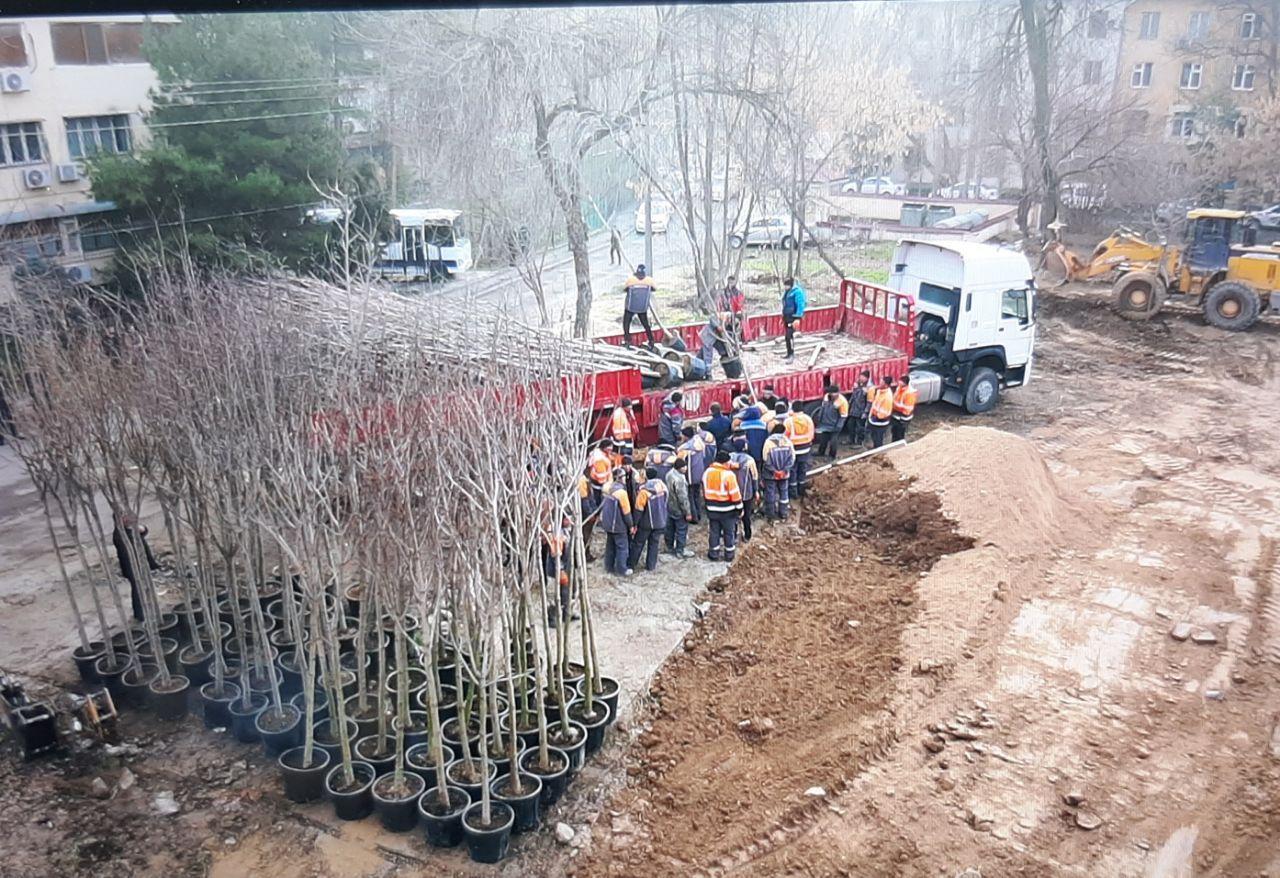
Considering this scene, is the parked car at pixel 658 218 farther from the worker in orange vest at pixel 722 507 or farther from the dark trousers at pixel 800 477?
the worker in orange vest at pixel 722 507

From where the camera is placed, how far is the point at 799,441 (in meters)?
13.5

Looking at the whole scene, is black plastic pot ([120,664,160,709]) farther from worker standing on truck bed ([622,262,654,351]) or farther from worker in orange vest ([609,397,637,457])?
worker standing on truck bed ([622,262,654,351])

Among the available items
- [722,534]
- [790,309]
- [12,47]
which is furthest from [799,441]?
[12,47]

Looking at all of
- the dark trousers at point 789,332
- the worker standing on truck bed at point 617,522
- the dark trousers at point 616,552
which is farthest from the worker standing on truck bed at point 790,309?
the dark trousers at point 616,552

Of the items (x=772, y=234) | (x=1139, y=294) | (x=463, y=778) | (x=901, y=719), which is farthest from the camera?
(x=772, y=234)

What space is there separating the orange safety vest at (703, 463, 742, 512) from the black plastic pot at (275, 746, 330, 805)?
5352mm

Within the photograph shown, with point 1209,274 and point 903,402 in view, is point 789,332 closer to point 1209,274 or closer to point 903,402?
point 903,402

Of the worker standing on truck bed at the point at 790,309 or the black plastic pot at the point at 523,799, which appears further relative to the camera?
the worker standing on truck bed at the point at 790,309

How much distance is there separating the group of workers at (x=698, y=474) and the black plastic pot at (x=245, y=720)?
371 centimetres

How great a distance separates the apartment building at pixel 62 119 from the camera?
910 inches

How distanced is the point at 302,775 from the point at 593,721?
2405 mm

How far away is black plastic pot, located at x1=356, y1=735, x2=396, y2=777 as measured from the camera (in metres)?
8.16

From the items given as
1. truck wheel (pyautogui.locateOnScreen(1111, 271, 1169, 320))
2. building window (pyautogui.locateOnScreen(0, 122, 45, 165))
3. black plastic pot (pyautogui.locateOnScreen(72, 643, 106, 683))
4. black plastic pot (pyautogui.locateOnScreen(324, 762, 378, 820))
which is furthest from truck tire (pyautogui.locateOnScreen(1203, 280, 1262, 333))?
building window (pyautogui.locateOnScreen(0, 122, 45, 165))

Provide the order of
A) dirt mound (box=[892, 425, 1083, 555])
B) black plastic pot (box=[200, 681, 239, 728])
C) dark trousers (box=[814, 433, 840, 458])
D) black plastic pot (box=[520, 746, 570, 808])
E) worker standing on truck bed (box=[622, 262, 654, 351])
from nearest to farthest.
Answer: black plastic pot (box=[520, 746, 570, 808]) → black plastic pot (box=[200, 681, 239, 728]) → dirt mound (box=[892, 425, 1083, 555]) → dark trousers (box=[814, 433, 840, 458]) → worker standing on truck bed (box=[622, 262, 654, 351])
